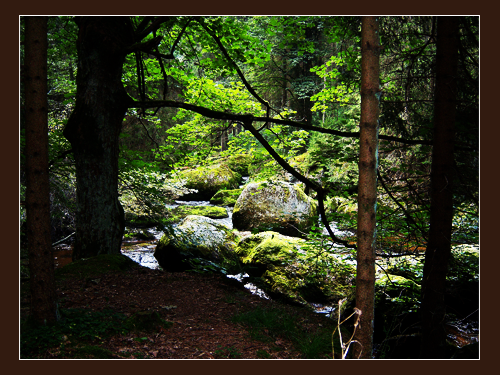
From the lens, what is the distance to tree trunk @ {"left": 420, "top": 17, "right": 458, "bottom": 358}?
13.3 feet

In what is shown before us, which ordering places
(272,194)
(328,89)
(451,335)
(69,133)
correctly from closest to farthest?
(69,133) → (451,335) → (328,89) → (272,194)

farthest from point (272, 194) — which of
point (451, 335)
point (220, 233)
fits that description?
point (451, 335)

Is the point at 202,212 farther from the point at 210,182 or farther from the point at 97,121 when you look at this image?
the point at 97,121

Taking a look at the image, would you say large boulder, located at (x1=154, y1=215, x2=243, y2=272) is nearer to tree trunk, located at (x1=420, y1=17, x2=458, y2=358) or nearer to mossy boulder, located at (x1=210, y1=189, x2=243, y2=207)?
tree trunk, located at (x1=420, y1=17, x2=458, y2=358)

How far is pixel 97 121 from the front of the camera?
488 centimetres

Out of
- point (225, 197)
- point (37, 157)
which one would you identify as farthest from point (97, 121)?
point (225, 197)

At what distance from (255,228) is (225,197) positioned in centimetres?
1004

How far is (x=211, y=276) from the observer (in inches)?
235

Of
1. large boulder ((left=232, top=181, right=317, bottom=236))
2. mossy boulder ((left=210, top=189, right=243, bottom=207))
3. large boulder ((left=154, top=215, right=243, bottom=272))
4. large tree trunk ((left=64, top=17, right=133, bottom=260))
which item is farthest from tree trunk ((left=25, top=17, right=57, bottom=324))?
mossy boulder ((left=210, top=189, right=243, bottom=207))

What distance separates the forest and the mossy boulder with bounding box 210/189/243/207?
7.13 metres

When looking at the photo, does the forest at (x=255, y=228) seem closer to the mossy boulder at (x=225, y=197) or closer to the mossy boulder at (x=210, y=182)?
the mossy boulder at (x=225, y=197)

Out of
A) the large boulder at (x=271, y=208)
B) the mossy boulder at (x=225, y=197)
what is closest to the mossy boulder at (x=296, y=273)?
the large boulder at (x=271, y=208)

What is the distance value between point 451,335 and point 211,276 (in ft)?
14.7
